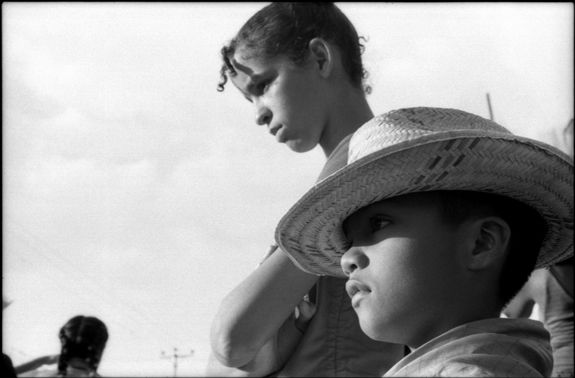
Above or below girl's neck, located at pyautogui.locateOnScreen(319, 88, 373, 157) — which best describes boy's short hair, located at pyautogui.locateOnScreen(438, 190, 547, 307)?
below

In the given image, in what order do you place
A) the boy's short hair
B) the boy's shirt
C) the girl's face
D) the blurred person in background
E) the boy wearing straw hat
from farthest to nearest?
the blurred person in background
the girl's face
the boy's short hair
the boy wearing straw hat
the boy's shirt

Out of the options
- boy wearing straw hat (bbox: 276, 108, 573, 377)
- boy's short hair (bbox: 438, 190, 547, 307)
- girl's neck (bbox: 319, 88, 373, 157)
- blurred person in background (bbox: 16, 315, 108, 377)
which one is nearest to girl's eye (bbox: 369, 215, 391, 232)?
boy wearing straw hat (bbox: 276, 108, 573, 377)

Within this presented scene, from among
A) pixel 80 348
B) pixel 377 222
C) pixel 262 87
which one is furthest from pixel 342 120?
pixel 80 348

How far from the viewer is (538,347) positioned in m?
1.71

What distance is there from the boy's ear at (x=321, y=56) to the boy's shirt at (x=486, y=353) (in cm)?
105

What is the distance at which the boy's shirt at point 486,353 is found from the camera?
5.16 feet

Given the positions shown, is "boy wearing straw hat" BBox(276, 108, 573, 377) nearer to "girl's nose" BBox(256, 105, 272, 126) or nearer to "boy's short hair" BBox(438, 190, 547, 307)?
"boy's short hair" BBox(438, 190, 547, 307)

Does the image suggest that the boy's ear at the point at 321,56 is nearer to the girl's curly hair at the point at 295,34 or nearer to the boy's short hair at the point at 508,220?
the girl's curly hair at the point at 295,34

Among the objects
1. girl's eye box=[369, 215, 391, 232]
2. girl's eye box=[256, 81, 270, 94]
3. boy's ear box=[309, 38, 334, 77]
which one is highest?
boy's ear box=[309, 38, 334, 77]

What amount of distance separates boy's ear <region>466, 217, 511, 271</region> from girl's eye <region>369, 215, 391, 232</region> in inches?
7.0

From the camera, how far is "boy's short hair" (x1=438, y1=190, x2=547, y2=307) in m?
1.87

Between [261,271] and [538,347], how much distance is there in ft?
2.55

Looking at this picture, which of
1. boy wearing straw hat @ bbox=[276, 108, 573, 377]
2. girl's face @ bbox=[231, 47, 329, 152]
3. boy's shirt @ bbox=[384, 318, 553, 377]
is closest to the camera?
boy's shirt @ bbox=[384, 318, 553, 377]

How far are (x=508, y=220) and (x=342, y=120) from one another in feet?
2.44
